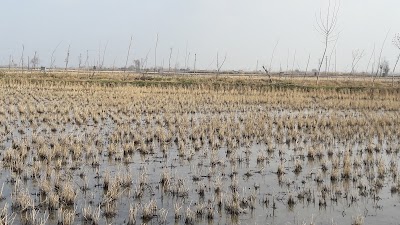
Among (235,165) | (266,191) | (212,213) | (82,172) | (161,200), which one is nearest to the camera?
(212,213)

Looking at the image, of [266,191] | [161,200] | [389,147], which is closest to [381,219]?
[266,191]

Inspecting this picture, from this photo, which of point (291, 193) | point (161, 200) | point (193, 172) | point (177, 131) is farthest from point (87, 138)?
point (291, 193)

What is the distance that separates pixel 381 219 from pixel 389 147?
6435 millimetres

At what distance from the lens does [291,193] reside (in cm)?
755

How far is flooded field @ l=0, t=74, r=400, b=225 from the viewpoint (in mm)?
6559

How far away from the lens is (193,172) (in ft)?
30.1

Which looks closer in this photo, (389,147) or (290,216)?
(290,216)

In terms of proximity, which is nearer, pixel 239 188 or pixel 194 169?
pixel 239 188

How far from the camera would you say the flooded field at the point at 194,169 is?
258 inches

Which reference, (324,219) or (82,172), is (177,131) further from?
(324,219)

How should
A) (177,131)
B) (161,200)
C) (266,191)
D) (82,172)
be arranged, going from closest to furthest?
(161,200)
(266,191)
(82,172)
(177,131)

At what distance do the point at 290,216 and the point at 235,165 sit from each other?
3301mm

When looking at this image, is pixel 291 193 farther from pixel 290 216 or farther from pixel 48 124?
pixel 48 124

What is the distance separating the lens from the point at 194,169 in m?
9.45
